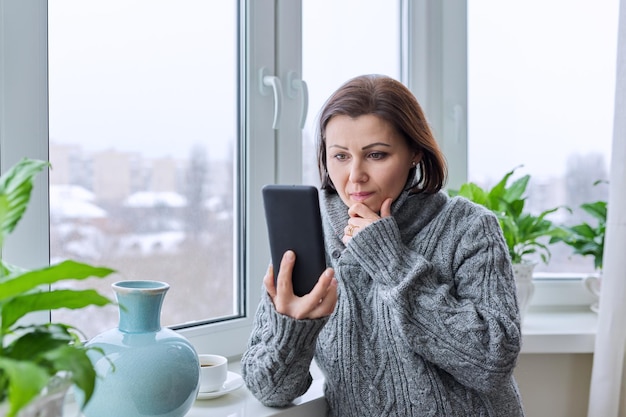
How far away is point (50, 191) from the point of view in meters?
1.26

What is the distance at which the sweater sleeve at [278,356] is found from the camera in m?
1.18

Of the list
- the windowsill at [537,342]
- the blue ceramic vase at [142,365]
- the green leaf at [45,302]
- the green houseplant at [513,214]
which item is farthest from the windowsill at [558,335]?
the green leaf at [45,302]

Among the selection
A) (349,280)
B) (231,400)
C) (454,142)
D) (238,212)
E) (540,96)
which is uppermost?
(540,96)

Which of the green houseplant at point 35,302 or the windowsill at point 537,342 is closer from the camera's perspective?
the green houseplant at point 35,302

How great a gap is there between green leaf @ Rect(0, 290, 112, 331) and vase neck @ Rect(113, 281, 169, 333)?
0.93 feet

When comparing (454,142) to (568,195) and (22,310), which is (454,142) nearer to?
(568,195)

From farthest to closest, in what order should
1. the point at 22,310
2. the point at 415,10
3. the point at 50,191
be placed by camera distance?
1. the point at 415,10
2. the point at 50,191
3. the point at 22,310

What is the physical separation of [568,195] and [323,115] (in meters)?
1.18

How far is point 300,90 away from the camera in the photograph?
1.72 m

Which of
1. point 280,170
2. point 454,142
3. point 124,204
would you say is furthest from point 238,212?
point 454,142

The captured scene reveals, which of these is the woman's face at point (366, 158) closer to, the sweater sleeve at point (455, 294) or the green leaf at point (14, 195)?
the sweater sleeve at point (455, 294)

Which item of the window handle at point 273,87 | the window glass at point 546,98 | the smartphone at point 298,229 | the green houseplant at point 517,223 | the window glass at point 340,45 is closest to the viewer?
the smartphone at point 298,229

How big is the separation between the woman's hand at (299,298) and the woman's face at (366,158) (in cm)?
19

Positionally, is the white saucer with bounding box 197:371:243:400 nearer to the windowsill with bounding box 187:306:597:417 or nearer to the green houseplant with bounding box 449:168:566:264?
the windowsill with bounding box 187:306:597:417
